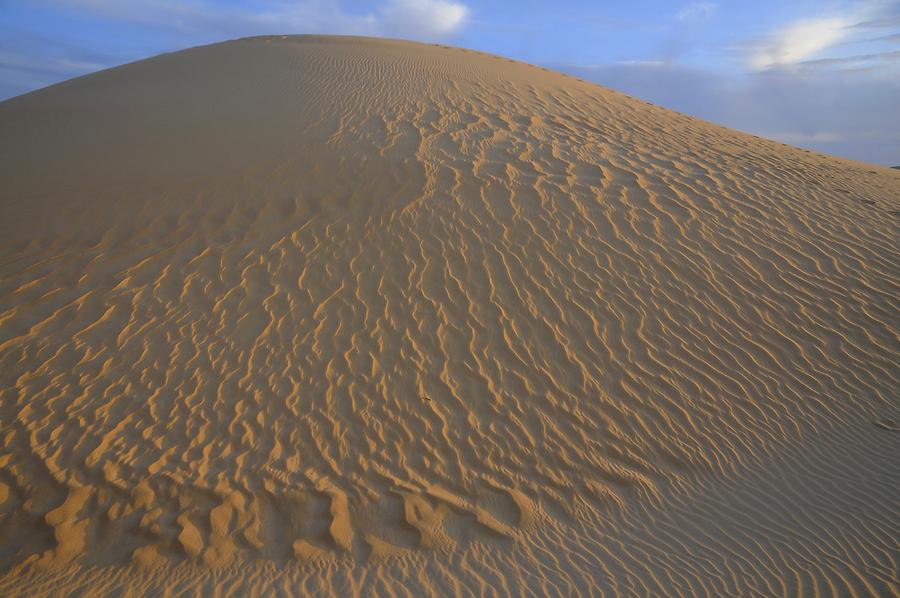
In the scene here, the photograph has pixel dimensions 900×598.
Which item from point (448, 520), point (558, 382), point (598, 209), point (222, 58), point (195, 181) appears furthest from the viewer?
point (222, 58)

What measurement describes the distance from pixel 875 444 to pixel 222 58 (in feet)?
52.2

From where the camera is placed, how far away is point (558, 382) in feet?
21.1

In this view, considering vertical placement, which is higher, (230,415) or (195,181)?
(195,181)

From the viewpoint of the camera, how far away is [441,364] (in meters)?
6.59

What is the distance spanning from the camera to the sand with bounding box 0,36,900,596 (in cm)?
470

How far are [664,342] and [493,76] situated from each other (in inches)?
389

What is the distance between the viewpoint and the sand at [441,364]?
185 inches

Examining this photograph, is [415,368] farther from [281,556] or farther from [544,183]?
[544,183]

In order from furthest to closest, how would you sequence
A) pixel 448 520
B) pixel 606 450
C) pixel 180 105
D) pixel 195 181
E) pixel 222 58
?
pixel 222 58, pixel 180 105, pixel 195 181, pixel 606 450, pixel 448 520

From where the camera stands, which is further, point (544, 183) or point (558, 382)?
point (544, 183)

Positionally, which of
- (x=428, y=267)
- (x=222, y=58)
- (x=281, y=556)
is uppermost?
(x=222, y=58)

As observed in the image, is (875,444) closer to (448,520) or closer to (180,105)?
(448,520)

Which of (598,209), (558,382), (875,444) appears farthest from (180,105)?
(875,444)

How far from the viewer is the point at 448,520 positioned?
4.95 m
